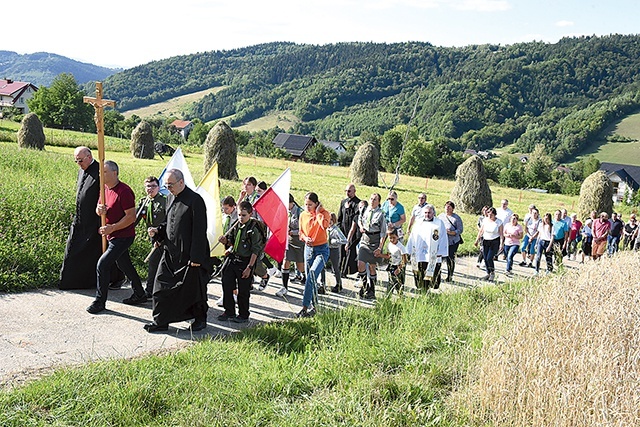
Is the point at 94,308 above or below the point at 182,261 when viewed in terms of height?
below

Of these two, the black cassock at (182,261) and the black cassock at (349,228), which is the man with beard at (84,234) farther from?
the black cassock at (349,228)

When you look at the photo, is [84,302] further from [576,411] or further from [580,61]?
[580,61]

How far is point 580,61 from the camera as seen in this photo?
139250 mm

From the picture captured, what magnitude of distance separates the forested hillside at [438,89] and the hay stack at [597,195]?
207ft

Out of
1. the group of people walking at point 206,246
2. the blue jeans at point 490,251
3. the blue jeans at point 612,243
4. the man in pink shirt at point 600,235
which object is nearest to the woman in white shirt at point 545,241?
the man in pink shirt at point 600,235

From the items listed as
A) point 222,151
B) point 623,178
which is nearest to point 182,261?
point 222,151

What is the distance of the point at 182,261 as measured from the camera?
7137 millimetres

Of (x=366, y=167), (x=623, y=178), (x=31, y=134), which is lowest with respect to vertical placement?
(x=366, y=167)

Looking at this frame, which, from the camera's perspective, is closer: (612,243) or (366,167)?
(612,243)

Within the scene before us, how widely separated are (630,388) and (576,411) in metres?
0.48

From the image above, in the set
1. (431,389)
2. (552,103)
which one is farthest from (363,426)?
(552,103)

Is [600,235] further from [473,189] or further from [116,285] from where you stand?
[116,285]

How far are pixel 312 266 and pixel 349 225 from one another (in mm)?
2663

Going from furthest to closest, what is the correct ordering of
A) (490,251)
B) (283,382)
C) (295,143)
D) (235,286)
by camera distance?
(295,143), (490,251), (235,286), (283,382)
